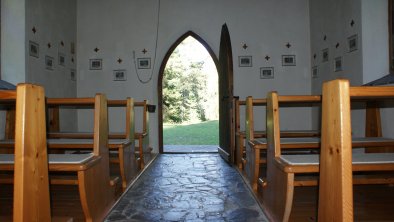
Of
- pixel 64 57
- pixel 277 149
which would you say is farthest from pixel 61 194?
pixel 64 57

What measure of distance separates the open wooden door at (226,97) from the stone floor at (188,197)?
0.44 m

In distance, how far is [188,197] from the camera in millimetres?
3217

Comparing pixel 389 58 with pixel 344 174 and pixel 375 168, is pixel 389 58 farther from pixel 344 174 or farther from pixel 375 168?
pixel 344 174

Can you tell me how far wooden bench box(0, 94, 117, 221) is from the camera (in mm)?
2217

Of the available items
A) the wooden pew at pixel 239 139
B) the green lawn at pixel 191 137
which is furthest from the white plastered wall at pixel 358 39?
the green lawn at pixel 191 137

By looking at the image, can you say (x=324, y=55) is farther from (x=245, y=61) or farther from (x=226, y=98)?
(x=226, y=98)

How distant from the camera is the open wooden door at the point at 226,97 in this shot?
4793 millimetres

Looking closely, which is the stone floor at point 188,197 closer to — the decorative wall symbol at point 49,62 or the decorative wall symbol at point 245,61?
the decorative wall symbol at point 49,62

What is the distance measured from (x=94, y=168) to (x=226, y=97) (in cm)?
291

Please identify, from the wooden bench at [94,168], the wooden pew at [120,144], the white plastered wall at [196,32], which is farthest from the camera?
the white plastered wall at [196,32]

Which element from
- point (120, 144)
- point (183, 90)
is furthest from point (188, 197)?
point (183, 90)

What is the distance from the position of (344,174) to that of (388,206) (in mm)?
1930

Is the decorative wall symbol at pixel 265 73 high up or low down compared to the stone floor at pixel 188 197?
up

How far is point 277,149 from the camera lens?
241cm
